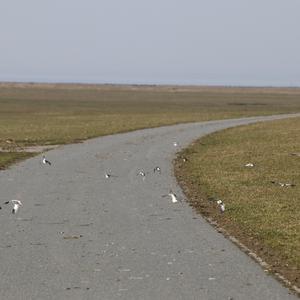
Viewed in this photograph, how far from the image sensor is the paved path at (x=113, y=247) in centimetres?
831

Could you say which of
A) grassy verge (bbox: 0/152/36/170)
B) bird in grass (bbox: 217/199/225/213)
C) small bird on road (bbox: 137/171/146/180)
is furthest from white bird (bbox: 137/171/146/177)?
bird in grass (bbox: 217/199/225/213)

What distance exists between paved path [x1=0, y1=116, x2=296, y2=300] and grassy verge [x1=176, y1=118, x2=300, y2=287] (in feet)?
1.57

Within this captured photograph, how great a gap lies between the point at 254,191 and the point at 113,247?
7.52 metres

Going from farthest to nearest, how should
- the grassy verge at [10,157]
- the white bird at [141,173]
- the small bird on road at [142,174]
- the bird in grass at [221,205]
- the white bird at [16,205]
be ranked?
1. the grassy verge at [10,157]
2. the white bird at [141,173]
3. the small bird on road at [142,174]
4. the bird in grass at [221,205]
5. the white bird at [16,205]

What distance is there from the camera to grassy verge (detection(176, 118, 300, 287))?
1098 centimetres

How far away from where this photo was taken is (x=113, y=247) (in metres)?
10.7

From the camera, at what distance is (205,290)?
326 inches

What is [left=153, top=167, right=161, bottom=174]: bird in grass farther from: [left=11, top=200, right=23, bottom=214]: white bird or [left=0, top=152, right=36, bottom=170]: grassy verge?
[left=11, top=200, right=23, bottom=214]: white bird

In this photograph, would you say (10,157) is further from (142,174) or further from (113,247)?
(113,247)

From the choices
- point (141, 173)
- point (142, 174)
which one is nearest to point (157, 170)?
point (141, 173)

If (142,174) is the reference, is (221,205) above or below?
above

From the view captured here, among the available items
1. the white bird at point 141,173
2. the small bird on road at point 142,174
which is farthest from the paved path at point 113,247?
the white bird at point 141,173

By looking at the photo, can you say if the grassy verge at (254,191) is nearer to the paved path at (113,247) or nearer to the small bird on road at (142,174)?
the paved path at (113,247)

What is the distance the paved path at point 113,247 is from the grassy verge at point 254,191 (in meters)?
0.48
